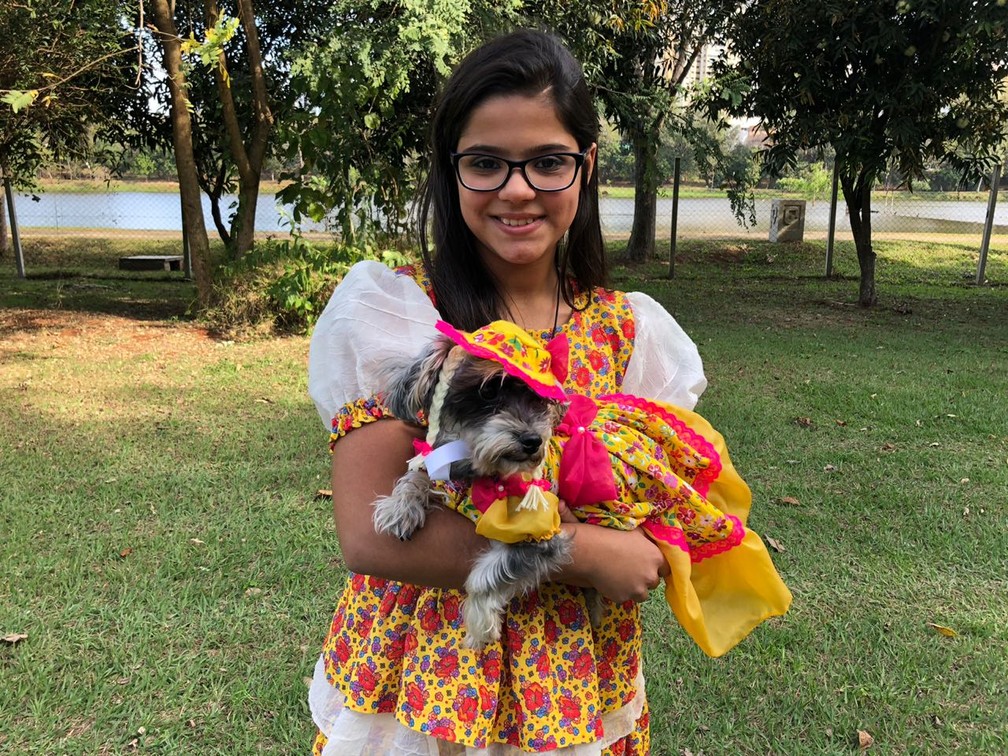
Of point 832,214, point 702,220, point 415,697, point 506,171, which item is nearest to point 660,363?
point 506,171


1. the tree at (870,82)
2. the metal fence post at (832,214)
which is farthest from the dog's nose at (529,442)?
the metal fence post at (832,214)

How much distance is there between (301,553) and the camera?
3.99 meters

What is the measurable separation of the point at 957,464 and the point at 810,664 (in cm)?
267

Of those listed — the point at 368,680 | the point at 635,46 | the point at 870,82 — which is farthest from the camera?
the point at 635,46

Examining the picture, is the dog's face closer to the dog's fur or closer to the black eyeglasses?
the dog's fur

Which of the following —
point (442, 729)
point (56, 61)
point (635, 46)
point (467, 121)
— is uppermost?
point (635, 46)

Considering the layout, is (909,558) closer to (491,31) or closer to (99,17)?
(491,31)

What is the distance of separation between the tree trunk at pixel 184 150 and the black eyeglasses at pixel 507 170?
7.79 meters

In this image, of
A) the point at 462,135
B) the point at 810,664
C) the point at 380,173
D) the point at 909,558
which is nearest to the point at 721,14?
the point at 380,173

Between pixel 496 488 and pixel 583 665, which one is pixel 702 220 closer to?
pixel 583 665

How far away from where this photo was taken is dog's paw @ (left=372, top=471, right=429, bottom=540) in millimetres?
1316

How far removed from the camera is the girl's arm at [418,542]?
4.37ft

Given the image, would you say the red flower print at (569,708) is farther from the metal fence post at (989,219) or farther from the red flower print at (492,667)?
the metal fence post at (989,219)

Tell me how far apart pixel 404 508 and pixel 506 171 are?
68 centimetres
